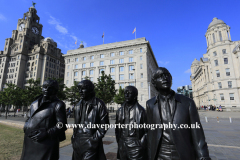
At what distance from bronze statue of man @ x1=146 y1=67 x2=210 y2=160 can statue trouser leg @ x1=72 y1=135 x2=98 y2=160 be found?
1.27 m

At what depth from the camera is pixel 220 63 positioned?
4181cm

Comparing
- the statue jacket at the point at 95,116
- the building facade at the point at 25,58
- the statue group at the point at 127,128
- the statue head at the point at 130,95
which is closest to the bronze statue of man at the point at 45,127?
the statue group at the point at 127,128

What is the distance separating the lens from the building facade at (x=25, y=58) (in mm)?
61438

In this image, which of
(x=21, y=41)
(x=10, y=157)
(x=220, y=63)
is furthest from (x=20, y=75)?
(x=220, y=63)

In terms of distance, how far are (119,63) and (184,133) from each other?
43222mm

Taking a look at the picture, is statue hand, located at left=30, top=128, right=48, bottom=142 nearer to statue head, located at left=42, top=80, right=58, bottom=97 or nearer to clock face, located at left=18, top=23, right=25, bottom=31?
statue head, located at left=42, top=80, right=58, bottom=97

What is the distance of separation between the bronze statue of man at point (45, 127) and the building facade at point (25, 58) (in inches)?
2701

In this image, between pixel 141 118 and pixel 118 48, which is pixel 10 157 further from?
pixel 118 48

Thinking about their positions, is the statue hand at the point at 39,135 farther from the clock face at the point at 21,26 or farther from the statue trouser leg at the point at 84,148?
the clock face at the point at 21,26

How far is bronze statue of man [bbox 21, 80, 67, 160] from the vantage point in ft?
7.77

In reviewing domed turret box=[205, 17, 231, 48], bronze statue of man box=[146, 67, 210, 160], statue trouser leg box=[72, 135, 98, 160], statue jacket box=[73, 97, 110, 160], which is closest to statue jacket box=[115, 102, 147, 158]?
statue jacket box=[73, 97, 110, 160]

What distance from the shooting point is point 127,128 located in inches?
127

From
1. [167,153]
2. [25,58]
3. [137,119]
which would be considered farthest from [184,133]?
[25,58]

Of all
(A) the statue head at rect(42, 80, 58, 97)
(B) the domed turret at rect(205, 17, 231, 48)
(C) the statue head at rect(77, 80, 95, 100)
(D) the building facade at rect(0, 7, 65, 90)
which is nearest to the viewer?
(A) the statue head at rect(42, 80, 58, 97)
